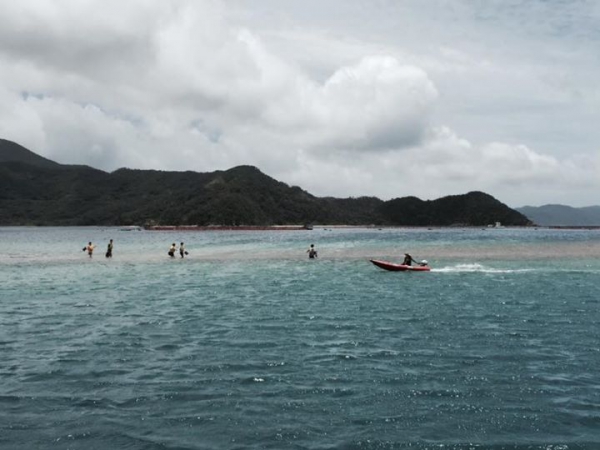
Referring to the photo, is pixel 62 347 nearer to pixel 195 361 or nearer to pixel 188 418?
pixel 195 361

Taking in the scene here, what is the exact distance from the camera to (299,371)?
14781mm

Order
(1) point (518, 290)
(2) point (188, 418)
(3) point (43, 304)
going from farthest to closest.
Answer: (1) point (518, 290), (3) point (43, 304), (2) point (188, 418)

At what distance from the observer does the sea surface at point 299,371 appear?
1057 centimetres

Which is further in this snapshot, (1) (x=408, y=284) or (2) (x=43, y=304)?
(1) (x=408, y=284)

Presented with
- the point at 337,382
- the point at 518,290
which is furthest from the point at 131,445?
the point at 518,290

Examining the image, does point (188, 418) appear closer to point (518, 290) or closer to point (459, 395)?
point (459, 395)

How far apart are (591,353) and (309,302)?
14589 mm

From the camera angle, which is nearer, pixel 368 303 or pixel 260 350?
pixel 260 350

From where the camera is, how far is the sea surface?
10.6 m

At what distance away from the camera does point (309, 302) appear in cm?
2823

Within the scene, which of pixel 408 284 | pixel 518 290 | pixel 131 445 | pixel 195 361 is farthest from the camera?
pixel 408 284

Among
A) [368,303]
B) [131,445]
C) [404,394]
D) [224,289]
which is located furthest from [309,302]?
[131,445]

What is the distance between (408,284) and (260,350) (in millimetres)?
21898

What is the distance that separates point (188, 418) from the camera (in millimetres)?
11297
